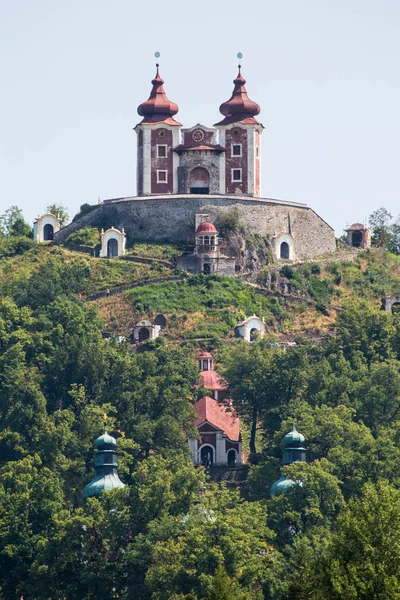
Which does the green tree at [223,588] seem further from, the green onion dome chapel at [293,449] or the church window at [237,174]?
the church window at [237,174]

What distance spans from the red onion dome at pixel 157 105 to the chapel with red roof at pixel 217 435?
32.9 m

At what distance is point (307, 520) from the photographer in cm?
12781

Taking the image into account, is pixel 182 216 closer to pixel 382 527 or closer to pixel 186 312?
pixel 186 312

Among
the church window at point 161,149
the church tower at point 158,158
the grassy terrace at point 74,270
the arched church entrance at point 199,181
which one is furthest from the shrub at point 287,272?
the church window at point 161,149

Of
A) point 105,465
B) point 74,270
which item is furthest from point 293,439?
point 74,270

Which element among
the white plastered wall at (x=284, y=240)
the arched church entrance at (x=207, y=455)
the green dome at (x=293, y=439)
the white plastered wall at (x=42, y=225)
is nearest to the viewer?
the green dome at (x=293, y=439)

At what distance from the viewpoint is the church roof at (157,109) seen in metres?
177

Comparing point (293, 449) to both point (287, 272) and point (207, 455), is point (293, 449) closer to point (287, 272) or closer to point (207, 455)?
point (207, 455)

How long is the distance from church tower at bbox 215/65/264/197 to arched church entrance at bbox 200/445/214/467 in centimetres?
3263

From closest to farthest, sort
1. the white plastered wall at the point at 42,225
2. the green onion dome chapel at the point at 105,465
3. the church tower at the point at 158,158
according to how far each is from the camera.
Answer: the green onion dome chapel at the point at 105,465
the white plastered wall at the point at 42,225
the church tower at the point at 158,158

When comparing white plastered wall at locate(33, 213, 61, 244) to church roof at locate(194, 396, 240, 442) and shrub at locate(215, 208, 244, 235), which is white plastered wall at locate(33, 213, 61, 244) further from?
church roof at locate(194, 396, 240, 442)

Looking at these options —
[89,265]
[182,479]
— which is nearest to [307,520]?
[182,479]

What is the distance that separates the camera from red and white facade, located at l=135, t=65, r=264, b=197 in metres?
176

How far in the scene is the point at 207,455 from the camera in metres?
147
